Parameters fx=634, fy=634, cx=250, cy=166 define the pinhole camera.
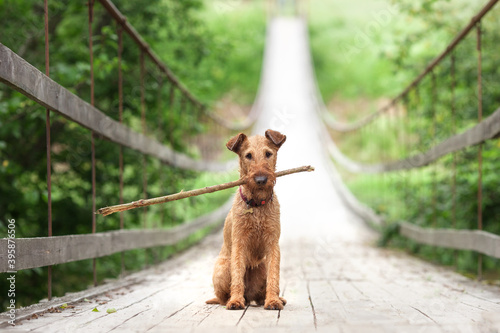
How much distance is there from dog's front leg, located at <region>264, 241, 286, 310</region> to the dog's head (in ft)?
1.17

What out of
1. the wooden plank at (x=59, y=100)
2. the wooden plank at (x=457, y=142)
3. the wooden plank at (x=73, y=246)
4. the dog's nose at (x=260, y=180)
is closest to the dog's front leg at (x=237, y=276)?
the dog's nose at (x=260, y=180)

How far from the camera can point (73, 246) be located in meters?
4.19

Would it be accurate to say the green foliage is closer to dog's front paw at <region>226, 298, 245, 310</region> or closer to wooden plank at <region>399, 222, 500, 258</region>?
wooden plank at <region>399, 222, 500, 258</region>

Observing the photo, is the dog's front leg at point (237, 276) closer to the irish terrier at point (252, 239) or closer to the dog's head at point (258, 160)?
the irish terrier at point (252, 239)

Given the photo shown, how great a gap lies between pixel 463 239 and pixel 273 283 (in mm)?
2477

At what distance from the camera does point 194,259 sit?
24.6ft

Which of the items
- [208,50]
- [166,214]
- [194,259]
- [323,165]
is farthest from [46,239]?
[323,165]

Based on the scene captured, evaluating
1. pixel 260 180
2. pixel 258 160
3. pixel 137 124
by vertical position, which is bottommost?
pixel 260 180

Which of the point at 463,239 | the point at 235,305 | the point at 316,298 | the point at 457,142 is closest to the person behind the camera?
the point at 235,305

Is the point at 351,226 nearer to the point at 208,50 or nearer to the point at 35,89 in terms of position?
the point at 208,50

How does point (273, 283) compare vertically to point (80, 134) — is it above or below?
below

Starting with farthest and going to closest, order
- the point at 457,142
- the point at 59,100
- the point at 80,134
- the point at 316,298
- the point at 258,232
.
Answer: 1. the point at 80,134
2. the point at 457,142
3. the point at 316,298
4. the point at 59,100
5. the point at 258,232

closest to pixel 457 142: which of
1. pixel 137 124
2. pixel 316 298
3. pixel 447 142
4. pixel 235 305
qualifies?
pixel 447 142

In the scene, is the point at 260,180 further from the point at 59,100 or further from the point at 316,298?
the point at 59,100
